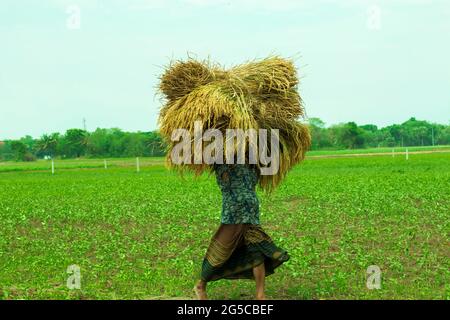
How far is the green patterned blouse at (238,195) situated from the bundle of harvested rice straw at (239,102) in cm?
22

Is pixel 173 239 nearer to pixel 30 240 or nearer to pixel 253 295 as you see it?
pixel 30 240

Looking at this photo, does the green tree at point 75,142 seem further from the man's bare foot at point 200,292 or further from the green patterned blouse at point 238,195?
the green patterned blouse at point 238,195

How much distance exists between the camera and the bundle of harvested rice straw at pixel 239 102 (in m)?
6.78

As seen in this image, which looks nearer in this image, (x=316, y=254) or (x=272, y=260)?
(x=272, y=260)

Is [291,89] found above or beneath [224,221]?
above

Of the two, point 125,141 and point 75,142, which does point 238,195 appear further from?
point 75,142

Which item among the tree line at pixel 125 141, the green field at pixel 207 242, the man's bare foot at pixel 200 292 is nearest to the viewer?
the man's bare foot at pixel 200 292

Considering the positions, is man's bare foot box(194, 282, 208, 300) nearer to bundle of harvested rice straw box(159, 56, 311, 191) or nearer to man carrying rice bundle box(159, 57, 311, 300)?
man carrying rice bundle box(159, 57, 311, 300)

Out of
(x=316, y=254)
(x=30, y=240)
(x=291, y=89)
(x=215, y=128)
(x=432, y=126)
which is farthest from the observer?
(x=432, y=126)

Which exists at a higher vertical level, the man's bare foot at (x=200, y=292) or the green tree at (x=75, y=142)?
the green tree at (x=75, y=142)

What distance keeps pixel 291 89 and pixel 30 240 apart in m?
6.60

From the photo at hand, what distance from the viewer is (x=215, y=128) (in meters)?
6.80

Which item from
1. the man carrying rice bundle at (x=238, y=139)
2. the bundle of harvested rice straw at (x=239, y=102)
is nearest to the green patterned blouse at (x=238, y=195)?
the man carrying rice bundle at (x=238, y=139)

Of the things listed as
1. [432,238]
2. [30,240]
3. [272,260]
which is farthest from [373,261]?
[30,240]
